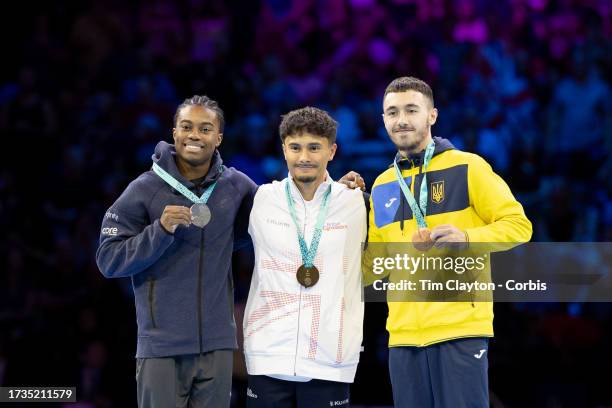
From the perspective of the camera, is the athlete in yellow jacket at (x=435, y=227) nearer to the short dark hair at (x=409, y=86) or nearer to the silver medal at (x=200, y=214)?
the short dark hair at (x=409, y=86)

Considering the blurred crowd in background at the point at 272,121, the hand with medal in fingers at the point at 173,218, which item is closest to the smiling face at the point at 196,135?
the hand with medal in fingers at the point at 173,218

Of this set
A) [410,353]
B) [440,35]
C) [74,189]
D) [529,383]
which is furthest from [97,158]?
[410,353]

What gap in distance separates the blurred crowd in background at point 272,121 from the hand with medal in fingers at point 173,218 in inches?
111

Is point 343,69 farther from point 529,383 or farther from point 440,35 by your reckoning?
point 529,383

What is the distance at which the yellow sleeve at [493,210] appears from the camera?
3.59 metres

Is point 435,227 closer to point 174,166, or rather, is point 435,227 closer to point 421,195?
point 421,195

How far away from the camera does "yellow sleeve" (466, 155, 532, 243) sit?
359 cm

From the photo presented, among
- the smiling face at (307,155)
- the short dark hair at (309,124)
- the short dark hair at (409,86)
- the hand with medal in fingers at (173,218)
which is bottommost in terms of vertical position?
the hand with medal in fingers at (173,218)

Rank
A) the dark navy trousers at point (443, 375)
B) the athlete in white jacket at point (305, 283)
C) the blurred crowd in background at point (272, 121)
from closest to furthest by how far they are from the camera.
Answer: the dark navy trousers at point (443, 375)
the athlete in white jacket at point (305, 283)
the blurred crowd in background at point (272, 121)

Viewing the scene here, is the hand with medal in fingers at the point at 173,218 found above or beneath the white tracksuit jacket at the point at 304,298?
above

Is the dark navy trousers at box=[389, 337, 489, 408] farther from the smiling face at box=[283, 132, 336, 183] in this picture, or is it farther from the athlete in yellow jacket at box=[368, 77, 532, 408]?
the smiling face at box=[283, 132, 336, 183]

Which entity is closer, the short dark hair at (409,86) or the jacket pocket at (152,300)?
the jacket pocket at (152,300)

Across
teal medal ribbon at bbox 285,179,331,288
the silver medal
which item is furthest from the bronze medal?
the silver medal

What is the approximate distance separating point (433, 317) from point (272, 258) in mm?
757
